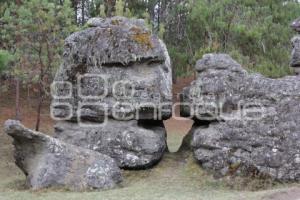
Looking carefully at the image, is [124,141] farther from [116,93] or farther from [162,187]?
[162,187]

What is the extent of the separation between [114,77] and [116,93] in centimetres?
43

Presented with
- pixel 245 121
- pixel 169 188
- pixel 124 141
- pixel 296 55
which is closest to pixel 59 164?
pixel 124 141

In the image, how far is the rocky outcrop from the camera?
11.2 meters

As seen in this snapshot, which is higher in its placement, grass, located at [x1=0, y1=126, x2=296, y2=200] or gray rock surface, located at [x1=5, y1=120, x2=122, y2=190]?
gray rock surface, located at [x1=5, y1=120, x2=122, y2=190]

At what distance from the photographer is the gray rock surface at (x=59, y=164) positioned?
1098cm

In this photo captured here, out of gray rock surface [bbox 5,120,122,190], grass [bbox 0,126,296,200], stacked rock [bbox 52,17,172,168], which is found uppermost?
stacked rock [bbox 52,17,172,168]

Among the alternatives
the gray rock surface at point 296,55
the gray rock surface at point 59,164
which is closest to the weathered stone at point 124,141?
the gray rock surface at point 59,164

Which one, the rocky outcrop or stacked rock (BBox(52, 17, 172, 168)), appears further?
stacked rock (BBox(52, 17, 172, 168))

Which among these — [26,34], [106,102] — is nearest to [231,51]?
[26,34]

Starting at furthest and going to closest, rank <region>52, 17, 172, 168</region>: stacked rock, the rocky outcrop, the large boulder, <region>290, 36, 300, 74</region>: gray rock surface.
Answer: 1. <region>290, 36, 300, 74</region>: gray rock surface
2. the large boulder
3. <region>52, 17, 172, 168</region>: stacked rock
4. the rocky outcrop

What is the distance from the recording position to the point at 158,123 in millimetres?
13734

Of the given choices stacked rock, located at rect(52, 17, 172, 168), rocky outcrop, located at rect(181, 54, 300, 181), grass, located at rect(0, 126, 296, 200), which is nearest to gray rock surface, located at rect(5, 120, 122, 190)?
grass, located at rect(0, 126, 296, 200)

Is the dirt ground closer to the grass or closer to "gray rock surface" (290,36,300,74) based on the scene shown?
the grass

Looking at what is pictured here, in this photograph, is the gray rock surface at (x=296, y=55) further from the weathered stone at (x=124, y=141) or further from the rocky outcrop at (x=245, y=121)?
the weathered stone at (x=124, y=141)
